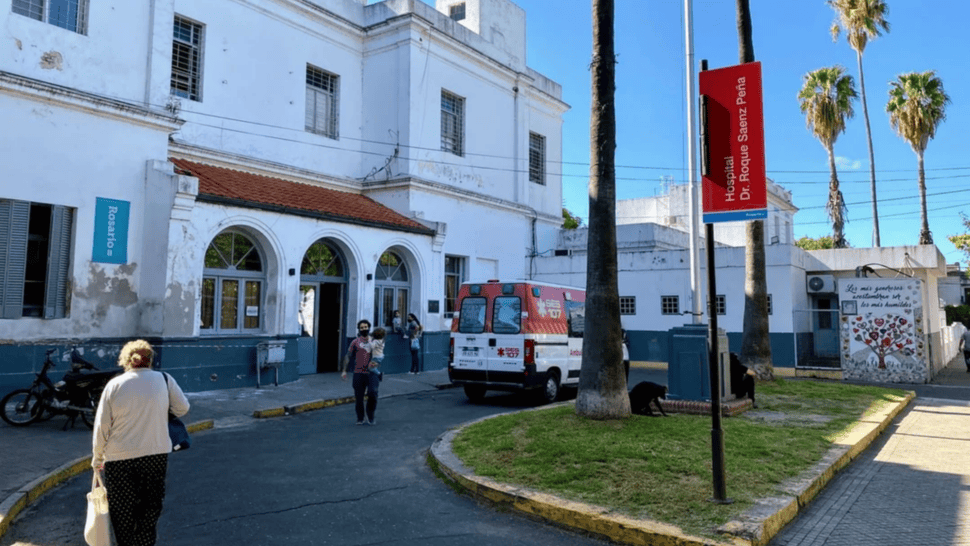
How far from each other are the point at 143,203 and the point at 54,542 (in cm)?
947

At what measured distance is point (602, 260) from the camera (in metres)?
8.99

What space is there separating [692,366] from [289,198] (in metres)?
10.4

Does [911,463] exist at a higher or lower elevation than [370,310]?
lower

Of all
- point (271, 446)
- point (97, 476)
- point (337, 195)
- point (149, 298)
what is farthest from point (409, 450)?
point (337, 195)

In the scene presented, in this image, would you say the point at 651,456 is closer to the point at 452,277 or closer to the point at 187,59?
the point at 452,277

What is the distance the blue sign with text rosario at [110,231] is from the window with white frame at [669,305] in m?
16.7

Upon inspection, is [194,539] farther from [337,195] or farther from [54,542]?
[337,195]

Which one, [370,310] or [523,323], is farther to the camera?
[370,310]

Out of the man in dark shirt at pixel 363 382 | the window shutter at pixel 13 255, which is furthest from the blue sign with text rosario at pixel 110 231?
the man in dark shirt at pixel 363 382

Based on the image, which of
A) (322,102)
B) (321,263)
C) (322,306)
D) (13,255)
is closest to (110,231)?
(13,255)

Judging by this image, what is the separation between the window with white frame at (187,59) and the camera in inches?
636

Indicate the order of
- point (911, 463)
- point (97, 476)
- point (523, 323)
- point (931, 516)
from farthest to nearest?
1. point (523, 323)
2. point (911, 463)
3. point (931, 516)
4. point (97, 476)

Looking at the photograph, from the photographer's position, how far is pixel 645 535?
514cm

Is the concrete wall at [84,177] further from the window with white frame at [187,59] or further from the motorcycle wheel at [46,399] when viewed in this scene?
the window with white frame at [187,59]
